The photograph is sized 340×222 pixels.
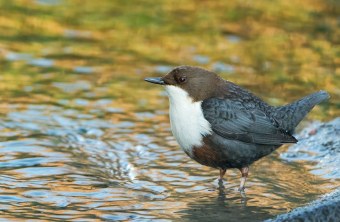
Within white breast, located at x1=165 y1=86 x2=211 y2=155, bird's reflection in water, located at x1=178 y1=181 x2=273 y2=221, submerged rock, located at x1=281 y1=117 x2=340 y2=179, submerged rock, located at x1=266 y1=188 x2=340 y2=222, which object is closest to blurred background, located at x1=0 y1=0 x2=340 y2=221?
bird's reflection in water, located at x1=178 y1=181 x2=273 y2=221

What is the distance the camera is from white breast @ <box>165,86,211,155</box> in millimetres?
→ 5871

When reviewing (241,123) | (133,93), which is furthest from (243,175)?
(133,93)

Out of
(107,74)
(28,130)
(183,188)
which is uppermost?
(107,74)

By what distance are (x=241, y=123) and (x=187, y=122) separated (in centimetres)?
46

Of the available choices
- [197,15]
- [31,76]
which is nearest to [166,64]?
[31,76]

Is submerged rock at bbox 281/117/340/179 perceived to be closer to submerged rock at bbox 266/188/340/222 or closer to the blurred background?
the blurred background

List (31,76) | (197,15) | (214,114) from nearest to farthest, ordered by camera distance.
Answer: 1. (214,114)
2. (31,76)
3. (197,15)

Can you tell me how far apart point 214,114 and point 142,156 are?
44.4 inches

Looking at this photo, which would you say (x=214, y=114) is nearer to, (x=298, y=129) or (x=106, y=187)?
(x=106, y=187)

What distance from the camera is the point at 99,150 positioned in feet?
23.1

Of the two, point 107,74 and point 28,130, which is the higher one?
point 107,74

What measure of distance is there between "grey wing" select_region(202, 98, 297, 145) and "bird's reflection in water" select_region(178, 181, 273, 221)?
413mm

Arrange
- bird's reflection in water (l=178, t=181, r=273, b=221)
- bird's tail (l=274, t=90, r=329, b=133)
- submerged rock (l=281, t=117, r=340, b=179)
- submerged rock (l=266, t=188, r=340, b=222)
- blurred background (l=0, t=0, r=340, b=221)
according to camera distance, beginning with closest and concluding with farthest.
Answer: submerged rock (l=266, t=188, r=340, b=222), bird's reflection in water (l=178, t=181, r=273, b=221), blurred background (l=0, t=0, r=340, b=221), bird's tail (l=274, t=90, r=329, b=133), submerged rock (l=281, t=117, r=340, b=179)

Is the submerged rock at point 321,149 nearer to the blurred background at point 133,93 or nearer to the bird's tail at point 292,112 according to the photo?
the blurred background at point 133,93
